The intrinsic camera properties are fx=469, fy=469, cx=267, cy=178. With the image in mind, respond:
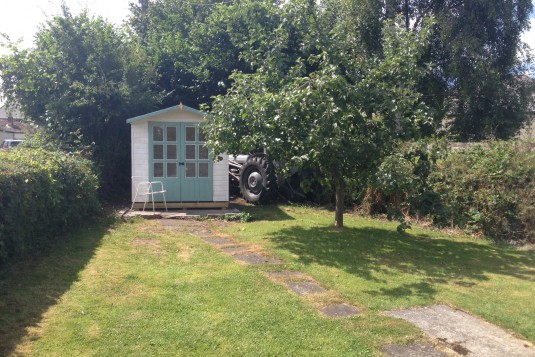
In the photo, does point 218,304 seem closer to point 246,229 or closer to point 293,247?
point 293,247

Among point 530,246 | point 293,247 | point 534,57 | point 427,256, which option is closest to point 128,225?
point 293,247

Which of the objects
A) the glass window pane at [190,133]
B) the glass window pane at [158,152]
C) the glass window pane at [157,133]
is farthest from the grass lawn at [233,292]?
the glass window pane at [190,133]

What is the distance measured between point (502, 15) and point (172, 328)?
17122 mm

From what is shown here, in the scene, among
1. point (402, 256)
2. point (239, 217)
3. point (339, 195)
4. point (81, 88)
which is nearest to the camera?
point (402, 256)

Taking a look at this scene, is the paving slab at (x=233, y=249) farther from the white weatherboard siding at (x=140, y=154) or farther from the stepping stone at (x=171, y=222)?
the white weatherboard siding at (x=140, y=154)

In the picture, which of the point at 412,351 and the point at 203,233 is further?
the point at 203,233

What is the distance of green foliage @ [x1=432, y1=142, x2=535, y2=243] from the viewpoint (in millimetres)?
9438

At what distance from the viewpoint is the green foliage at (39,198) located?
612cm

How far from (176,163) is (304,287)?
23.6 ft

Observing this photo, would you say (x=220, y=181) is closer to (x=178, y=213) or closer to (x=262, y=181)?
(x=178, y=213)

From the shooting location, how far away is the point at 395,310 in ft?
17.3

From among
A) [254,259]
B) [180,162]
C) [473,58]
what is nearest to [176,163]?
[180,162]

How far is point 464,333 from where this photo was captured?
4.71 metres

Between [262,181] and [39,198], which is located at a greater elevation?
[262,181]
